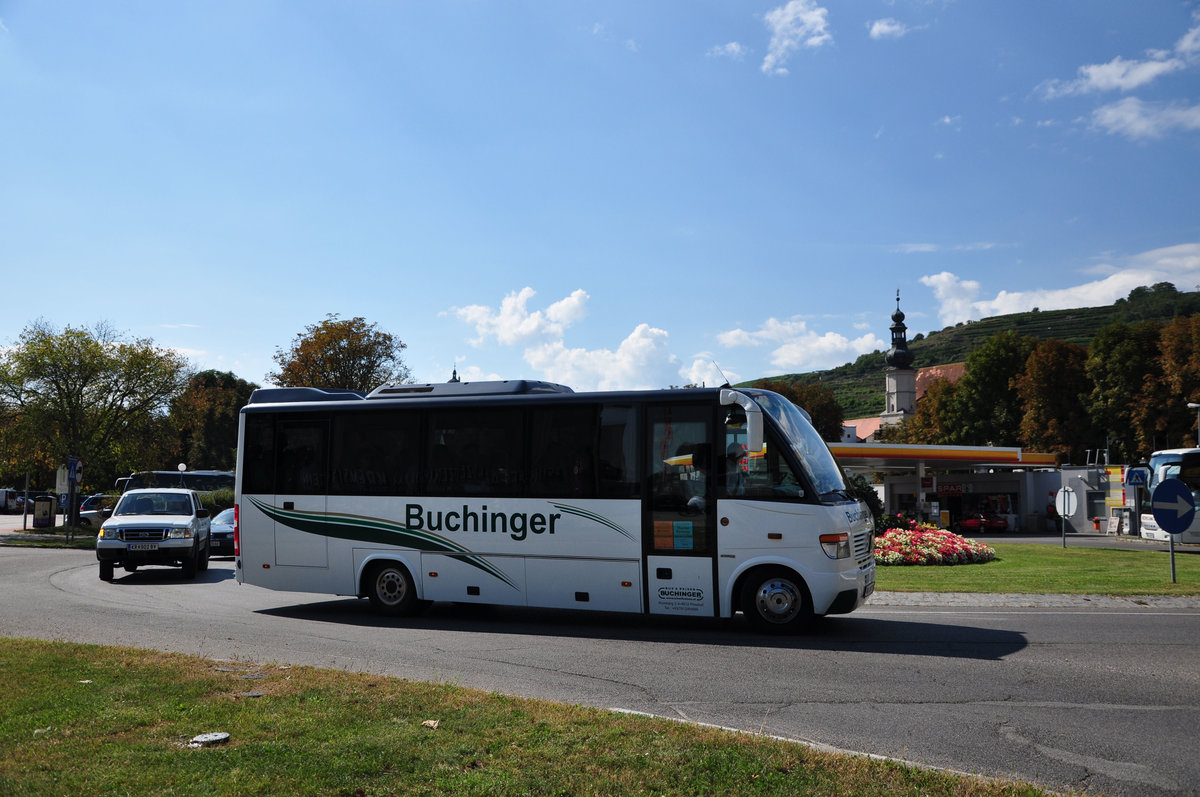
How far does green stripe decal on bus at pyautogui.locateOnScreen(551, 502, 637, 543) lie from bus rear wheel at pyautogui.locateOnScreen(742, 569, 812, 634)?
4.98ft

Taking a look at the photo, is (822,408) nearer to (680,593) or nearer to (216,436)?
(216,436)

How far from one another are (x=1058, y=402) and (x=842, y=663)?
2382 inches

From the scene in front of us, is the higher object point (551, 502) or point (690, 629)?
point (551, 502)

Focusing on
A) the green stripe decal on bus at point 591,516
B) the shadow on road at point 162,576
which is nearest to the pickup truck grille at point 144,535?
the shadow on road at point 162,576

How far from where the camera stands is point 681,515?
10898mm

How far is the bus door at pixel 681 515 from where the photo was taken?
10.7 m

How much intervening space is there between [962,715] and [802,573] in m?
3.64

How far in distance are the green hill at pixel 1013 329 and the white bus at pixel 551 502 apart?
136 metres

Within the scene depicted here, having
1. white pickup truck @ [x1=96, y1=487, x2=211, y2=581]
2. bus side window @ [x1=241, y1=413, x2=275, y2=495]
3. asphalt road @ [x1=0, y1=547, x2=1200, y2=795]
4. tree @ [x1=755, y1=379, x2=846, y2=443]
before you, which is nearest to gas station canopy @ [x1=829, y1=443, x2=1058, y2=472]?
white pickup truck @ [x1=96, y1=487, x2=211, y2=581]

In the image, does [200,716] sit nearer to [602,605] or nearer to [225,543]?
[602,605]

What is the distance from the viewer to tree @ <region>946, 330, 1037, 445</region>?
227 feet

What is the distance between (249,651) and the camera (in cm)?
954

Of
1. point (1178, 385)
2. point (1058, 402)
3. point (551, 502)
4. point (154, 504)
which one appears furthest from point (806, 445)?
point (1058, 402)

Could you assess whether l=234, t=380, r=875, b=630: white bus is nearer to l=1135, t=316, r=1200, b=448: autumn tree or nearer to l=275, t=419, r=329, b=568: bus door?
l=275, t=419, r=329, b=568: bus door
